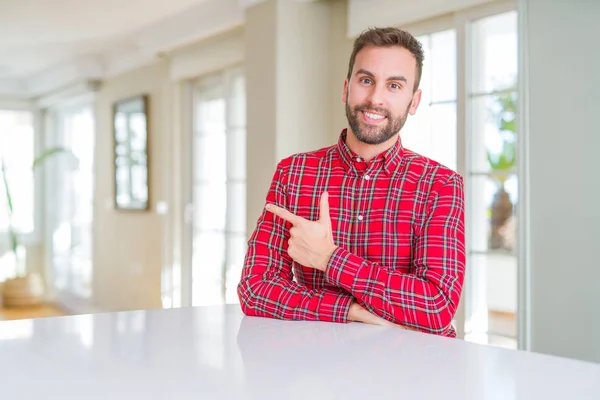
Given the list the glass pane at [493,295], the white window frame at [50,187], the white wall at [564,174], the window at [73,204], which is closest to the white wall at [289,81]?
the glass pane at [493,295]

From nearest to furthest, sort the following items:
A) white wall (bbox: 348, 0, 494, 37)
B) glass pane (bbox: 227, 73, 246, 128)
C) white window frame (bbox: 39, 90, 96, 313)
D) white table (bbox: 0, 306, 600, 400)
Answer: white table (bbox: 0, 306, 600, 400) → white wall (bbox: 348, 0, 494, 37) → glass pane (bbox: 227, 73, 246, 128) → white window frame (bbox: 39, 90, 96, 313)

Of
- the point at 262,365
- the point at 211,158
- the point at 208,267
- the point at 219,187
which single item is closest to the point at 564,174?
the point at 262,365

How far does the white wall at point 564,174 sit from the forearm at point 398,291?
1.38 metres

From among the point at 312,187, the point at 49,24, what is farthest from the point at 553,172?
the point at 49,24

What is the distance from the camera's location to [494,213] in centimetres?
317

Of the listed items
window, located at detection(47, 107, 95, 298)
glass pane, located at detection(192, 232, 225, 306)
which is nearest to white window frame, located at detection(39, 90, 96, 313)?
window, located at detection(47, 107, 95, 298)

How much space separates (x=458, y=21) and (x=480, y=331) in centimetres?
148

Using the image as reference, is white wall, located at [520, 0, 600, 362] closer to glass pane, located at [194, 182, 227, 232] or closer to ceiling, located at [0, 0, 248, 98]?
ceiling, located at [0, 0, 248, 98]

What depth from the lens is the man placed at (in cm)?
150

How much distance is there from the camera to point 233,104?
16.5ft

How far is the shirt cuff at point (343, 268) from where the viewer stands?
4.96ft

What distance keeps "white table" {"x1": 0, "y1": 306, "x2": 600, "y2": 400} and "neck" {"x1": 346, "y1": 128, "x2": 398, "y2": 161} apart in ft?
1.63

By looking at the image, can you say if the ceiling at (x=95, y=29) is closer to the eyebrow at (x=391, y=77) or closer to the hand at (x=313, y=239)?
the eyebrow at (x=391, y=77)

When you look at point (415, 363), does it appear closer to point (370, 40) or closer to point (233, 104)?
point (370, 40)
